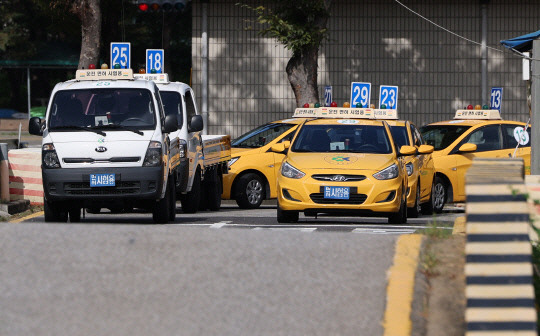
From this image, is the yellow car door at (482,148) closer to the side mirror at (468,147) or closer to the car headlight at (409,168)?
the side mirror at (468,147)

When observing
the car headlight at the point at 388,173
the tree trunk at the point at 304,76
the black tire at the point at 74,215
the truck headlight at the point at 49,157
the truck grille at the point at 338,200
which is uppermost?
the tree trunk at the point at 304,76

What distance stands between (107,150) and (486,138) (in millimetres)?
8128

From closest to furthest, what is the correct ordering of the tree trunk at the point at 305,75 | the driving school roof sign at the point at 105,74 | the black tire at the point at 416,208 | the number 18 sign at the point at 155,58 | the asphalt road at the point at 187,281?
the asphalt road at the point at 187,281 → the driving school roof sign at the point at 105,74 → the black tire at the point at 416,208 → the number 18 sign at the point at 155,58 → the tree trunk at the point at 305,75

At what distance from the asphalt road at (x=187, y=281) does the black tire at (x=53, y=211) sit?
555 cm

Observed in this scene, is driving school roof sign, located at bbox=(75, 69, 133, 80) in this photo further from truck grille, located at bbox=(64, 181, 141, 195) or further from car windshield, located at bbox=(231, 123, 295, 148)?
car windshield, located at bbox=(231, 123, 295, 148)

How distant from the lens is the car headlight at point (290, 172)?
14.5m

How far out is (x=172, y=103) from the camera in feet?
56.3

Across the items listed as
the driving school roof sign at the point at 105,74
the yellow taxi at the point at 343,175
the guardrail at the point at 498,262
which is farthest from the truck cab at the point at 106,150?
the guardrail at the point at 498,262

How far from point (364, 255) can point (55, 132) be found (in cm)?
710

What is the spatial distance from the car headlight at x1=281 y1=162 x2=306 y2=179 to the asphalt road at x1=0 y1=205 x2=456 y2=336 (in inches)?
223

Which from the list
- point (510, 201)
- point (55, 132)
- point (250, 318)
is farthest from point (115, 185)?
point (510, 201)

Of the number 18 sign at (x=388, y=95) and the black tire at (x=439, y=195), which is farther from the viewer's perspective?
the number 18 sign at (x=388, y=95)

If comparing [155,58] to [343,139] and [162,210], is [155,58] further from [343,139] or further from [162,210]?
[162,210]

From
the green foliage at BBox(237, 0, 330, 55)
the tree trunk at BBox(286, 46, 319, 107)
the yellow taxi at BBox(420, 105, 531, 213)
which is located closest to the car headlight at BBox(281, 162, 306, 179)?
the yellow taxi at BBox(420, 105, 531, 213)
